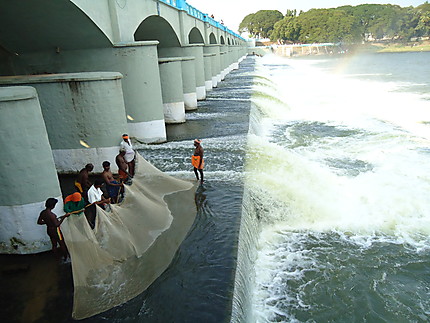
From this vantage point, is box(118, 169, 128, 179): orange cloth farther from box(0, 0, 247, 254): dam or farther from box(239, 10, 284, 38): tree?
box(239, 10, 284, 38): tree

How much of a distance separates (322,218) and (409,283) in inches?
100

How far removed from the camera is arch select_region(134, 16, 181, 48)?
58.7 ft

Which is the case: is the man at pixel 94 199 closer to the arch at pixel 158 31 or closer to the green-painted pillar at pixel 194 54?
the arch at pixel 158 31

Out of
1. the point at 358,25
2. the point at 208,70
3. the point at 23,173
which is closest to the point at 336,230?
the point at 23,173

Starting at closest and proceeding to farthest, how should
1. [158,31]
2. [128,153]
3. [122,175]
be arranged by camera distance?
[122,175]
[128,153]
[158,31]

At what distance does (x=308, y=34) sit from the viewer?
11675 centimetres

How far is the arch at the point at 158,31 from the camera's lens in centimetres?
1789

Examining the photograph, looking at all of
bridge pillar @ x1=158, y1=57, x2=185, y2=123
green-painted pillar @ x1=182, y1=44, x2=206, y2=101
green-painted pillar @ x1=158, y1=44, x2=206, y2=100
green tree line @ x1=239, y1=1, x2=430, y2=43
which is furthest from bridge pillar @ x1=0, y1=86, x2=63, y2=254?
green tree line @ x1=239, y1=1, x2=430, y2=43

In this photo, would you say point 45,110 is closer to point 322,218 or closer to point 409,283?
point 322,218

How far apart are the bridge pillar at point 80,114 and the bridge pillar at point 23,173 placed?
357 centimetres

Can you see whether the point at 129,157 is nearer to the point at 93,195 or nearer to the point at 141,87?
the point at 93,195

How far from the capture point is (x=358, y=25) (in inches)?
4569

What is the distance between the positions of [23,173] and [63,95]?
433cm

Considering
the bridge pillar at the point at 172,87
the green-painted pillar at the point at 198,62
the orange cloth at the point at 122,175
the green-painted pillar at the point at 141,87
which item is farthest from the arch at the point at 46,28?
the green-painted pillar at the point at 198,62
